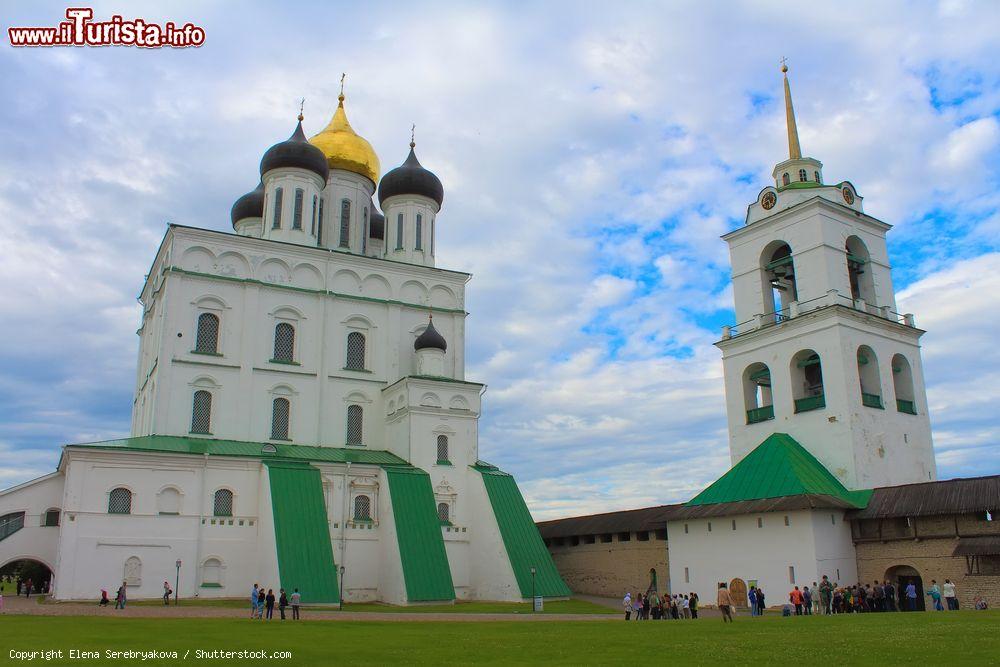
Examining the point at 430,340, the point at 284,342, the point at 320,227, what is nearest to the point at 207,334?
the point at 284,342

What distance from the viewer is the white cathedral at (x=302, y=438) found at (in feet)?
85.3

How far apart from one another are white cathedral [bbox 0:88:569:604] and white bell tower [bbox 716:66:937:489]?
9953 millimetres

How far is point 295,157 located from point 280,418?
430 inches

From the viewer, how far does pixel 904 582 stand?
23.4 meters

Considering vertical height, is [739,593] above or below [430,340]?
below

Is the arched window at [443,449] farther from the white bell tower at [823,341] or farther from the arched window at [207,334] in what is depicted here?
the white bell tower at [823,341]

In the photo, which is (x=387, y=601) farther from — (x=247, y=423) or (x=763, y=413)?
(x=763, y=413)

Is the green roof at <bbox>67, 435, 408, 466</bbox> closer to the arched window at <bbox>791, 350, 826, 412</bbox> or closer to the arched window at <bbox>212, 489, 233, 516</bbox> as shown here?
the arched window at <bbox>212, 489, 233, 516</bbox>

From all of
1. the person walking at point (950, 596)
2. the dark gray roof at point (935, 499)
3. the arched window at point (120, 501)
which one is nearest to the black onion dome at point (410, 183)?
the arched window at point (120, 501)

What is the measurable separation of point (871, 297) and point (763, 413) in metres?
5.95

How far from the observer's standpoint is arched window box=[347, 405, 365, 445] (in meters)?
32.3

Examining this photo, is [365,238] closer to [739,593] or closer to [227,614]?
[227,614]

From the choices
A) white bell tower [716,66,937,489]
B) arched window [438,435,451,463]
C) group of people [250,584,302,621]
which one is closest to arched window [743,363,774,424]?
white bell tower [716,66,937,489]

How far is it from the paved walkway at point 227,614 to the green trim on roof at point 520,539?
14.3ft
